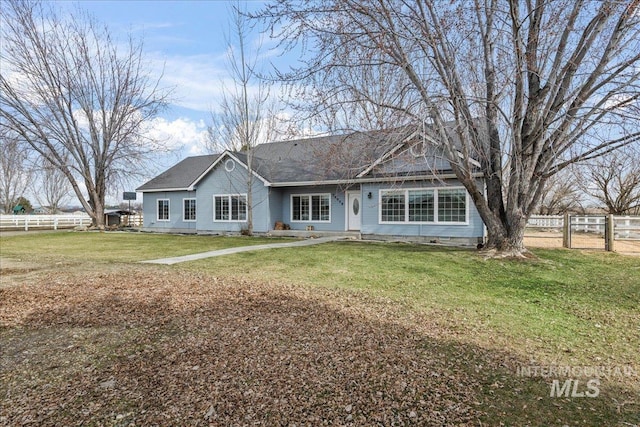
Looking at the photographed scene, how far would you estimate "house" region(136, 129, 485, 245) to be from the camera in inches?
575

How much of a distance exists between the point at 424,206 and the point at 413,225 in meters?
0.96

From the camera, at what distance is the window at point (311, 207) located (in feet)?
61.8

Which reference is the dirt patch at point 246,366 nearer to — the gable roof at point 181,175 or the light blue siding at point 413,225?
the light blue siding at point 413,225

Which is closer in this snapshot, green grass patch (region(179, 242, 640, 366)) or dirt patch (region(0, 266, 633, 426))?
dirt patch (region(0, 266, 633, 426))

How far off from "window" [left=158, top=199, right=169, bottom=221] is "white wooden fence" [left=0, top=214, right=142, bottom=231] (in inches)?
315

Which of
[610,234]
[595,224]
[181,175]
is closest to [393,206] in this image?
[595,224]

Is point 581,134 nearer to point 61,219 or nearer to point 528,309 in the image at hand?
point 528,309

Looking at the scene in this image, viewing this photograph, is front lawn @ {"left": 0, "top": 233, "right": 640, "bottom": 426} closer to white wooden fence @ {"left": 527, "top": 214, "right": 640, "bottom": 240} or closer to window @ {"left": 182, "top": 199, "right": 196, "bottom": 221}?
white wooden fence @ {"left": 527, "top": 214, "right": 640, "bottom": 240}

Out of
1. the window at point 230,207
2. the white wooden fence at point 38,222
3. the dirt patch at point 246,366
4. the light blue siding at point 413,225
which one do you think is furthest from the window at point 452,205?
the white wooden fence at point 38,222

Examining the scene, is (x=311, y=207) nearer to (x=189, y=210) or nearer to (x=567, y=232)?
(x=189, y=210)

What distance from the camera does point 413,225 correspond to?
1596cm

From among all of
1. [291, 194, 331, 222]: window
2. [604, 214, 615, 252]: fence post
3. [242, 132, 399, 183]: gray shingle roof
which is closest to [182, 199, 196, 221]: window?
[242, 132, 399, 183]: gray shingle roof

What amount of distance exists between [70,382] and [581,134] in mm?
10827

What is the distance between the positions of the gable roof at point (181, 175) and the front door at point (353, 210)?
9659 mm
